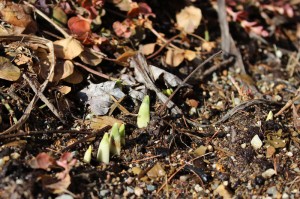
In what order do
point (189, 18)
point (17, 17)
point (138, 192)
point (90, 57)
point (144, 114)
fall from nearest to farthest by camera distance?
1. point (138, 192)
2. point (144, 114)
3. point (17, 17)
4. point (90, 57)
5. point (189, 18)

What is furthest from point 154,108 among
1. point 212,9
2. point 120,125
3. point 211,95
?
point 212,9

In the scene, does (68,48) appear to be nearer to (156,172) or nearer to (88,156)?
(88,156)

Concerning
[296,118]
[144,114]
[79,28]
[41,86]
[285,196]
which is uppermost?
[79,28]

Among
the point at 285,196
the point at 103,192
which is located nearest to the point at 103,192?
the point at 103,192

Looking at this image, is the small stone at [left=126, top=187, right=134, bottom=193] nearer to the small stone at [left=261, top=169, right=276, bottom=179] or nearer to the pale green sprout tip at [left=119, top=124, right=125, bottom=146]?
the pale green sprout tip at [left=119, top=124, right=125, bottom=146]

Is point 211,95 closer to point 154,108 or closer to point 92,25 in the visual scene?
point 154,108
